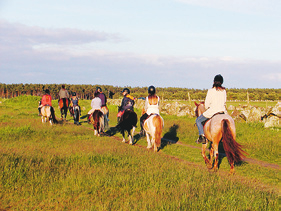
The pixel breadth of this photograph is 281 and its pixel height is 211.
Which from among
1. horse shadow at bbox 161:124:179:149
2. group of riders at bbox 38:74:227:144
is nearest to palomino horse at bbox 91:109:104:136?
group of riders at bbox 38:74:227:144

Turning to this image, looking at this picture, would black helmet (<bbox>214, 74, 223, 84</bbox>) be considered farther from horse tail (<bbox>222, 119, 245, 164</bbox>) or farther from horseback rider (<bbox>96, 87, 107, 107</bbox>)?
horseback rider (<bbox>96, 87, 107, 107</bbox>)

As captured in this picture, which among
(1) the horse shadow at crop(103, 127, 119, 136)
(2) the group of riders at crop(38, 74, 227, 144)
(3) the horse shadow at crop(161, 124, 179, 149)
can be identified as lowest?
(1) the horse shadow at crop(103, 127, 119, 136)

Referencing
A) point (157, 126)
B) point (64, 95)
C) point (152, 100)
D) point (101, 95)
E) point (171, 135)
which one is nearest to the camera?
point (157, 126)

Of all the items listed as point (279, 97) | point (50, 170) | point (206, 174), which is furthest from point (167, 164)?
point (279, 97)

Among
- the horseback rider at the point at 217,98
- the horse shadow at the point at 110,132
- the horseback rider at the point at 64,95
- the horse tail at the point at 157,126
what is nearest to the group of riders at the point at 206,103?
the horseback rider at the point at 217,98

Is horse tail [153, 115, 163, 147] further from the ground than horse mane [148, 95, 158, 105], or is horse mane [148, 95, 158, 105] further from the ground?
horse mane [148, 95, 158, 105]

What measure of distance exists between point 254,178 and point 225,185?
6.18ft

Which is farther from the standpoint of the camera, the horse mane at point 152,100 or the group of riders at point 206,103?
the horse mane at point 152,100

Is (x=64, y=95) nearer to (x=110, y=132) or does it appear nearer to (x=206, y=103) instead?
(x=110, y=132)

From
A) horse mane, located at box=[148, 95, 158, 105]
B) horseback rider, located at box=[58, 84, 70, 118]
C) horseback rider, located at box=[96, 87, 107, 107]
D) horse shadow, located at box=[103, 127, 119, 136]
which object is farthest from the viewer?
horseback rider, located at box=[58, 84, 70, 118]

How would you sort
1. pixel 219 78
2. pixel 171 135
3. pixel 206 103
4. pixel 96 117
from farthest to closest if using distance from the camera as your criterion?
pixel 171 135 → pixel 96 117 → pixel 206 103 → pixel 219 78

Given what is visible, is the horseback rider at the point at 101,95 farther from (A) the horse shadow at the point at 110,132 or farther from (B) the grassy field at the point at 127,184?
(B) the grassy field at the point at 127,184

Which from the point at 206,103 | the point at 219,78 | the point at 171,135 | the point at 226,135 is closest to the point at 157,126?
the point at 206,103

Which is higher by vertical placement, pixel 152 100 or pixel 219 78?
pixel 219 78
